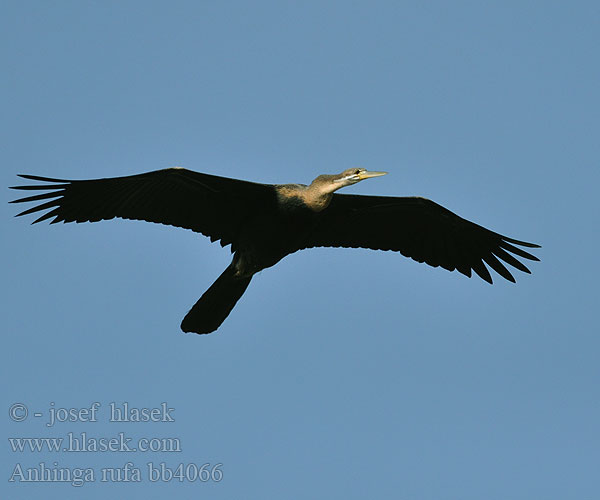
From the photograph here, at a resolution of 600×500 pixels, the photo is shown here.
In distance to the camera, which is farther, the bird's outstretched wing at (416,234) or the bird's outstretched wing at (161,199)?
the bird's outstretched wing at (416,234)

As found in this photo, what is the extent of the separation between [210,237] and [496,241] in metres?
3.72

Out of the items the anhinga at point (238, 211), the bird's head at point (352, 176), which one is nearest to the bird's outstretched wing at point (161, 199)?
the anhinga at point (238, 211)

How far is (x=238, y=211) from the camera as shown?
11.3 metres

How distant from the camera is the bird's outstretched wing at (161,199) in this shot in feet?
35.7

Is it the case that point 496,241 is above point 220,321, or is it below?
above

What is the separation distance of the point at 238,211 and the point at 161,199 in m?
0.85

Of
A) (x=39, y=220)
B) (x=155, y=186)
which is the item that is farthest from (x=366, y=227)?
(x=39, y=220)

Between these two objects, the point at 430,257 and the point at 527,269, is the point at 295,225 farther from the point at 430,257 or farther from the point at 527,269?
the point at 527,269

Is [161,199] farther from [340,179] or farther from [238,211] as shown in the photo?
[340,179]

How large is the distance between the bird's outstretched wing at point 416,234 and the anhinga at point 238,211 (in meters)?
0.02

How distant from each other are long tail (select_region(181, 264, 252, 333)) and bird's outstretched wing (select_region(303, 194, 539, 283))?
103 centimetres

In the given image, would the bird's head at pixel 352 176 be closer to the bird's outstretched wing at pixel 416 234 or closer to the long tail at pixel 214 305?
the bird's outstretched wing at pixel 416 234

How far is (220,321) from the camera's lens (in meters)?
11.6

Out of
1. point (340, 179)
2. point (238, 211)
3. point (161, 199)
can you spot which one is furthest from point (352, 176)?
point (161, 199)
